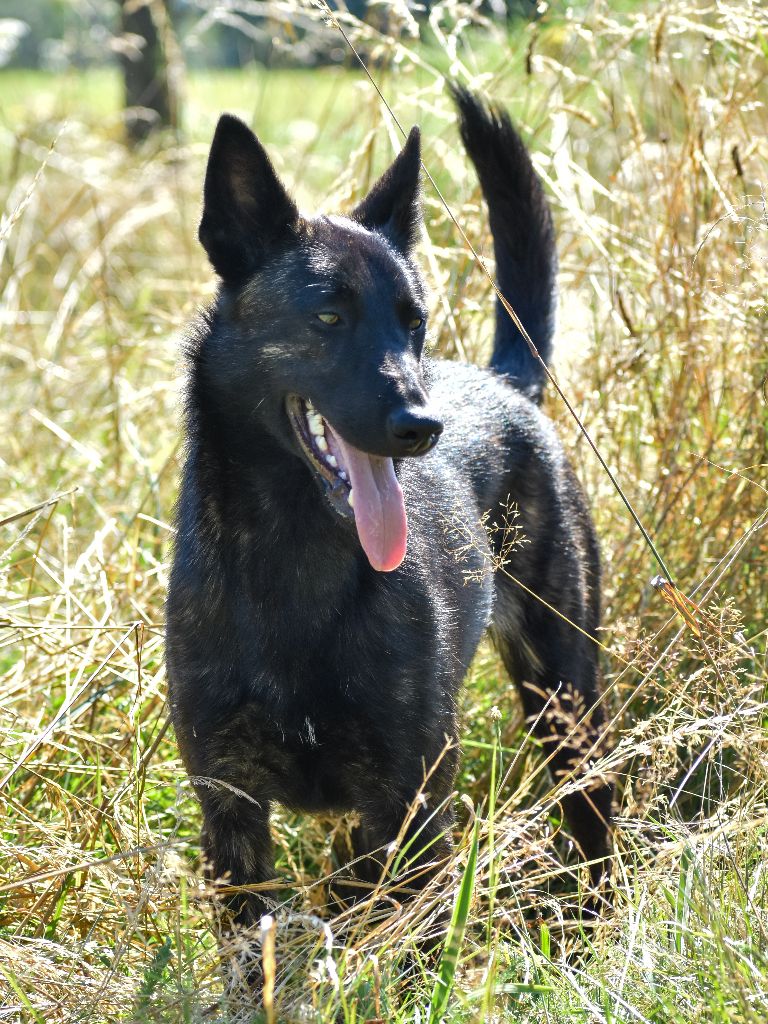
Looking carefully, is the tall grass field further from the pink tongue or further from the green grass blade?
the pink tongue

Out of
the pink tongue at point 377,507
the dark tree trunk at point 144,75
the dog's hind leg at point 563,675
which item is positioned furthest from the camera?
the dark tree trunk at point 144,75

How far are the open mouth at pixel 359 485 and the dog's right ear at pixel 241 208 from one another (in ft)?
1.27

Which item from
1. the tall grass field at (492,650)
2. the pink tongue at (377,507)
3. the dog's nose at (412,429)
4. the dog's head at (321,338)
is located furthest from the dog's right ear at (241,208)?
the dog's nose at (412,429)

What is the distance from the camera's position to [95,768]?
116 inches

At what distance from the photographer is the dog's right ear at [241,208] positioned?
2.60m

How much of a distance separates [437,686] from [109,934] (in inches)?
36.1

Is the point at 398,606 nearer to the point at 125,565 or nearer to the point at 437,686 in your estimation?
the point at 437,686

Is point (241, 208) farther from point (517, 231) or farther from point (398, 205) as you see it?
point (517, 231)

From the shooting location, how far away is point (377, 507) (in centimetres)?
245

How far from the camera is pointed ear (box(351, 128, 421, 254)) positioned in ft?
9.49

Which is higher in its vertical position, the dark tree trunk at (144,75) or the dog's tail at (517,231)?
the dog's tail at (517,231)

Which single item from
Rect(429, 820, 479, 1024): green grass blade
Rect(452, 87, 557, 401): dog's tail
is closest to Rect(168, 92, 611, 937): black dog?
Rect(429, 820, 479, 1024): green grass blade

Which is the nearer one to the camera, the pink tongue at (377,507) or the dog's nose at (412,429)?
the dog's nose at (412,429)

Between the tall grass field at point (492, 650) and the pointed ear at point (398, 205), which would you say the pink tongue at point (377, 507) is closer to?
the tall grass field at point (492, 650)
